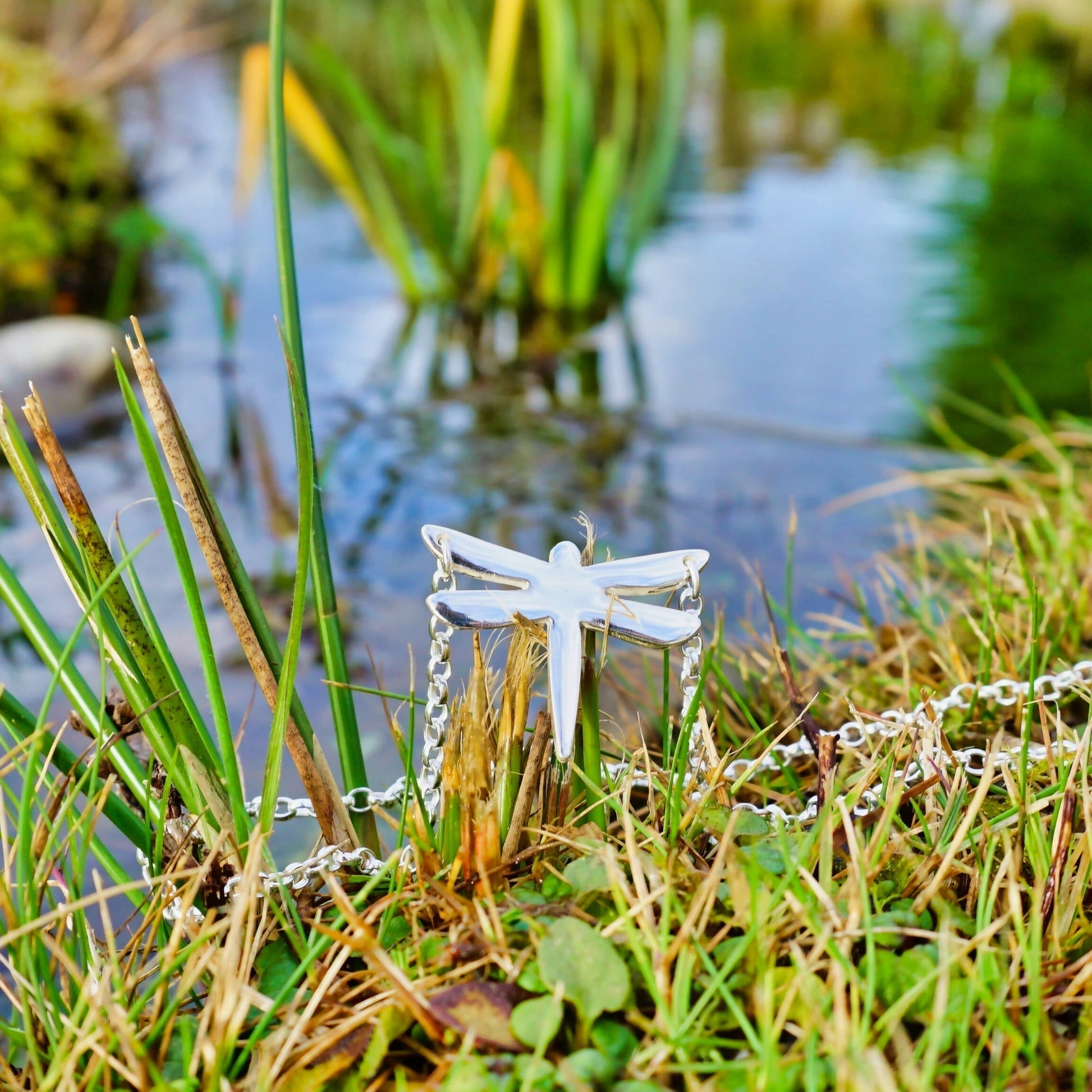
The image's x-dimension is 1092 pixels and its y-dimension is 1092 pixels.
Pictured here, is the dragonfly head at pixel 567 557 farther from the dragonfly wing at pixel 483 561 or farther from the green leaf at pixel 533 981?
the green leaf at pixel 533 981

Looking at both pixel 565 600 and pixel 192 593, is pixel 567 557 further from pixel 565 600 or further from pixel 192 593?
pixel 192 593

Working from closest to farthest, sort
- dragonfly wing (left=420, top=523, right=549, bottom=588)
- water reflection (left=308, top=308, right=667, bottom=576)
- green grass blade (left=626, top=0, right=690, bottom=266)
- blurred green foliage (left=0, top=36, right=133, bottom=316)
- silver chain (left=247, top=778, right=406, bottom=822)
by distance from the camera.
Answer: dragonfly wing (left=420, top=523, right=549, bottom=588), silver chain (left=247, top=778, right=406, bottom=822), water reflection (left=308, top=308, right=667, bottom=576), green grass blade (left=626, top=0, right=690, bottom=266), blurred green foliage (left=0, top=36, right=133, bottom=316)

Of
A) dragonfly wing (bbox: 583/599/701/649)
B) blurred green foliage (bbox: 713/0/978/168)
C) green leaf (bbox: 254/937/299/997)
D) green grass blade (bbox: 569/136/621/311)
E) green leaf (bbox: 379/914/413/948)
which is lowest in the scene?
green leaf (bbox: 254/937/299/997)

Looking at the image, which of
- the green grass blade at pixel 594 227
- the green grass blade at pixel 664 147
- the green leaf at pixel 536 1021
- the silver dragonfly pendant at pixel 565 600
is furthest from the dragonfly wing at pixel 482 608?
the green grass blade at pixel 664 147

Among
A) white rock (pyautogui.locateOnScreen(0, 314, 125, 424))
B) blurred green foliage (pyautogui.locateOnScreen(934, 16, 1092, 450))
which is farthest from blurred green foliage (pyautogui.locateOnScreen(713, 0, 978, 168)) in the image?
white rock (pyautogui.locateOnScreen(0, 314, 125, 424))

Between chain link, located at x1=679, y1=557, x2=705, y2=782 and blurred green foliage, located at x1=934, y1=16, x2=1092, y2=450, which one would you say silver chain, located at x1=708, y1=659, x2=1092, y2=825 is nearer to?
chain link, located at x1=679, y1=557, x2=705, y2=782

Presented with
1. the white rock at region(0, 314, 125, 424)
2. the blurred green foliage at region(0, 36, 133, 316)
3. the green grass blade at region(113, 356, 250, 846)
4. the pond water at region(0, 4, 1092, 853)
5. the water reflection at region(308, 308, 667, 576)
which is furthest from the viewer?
the blurred green foliage at region(0, 36, 133, 316)

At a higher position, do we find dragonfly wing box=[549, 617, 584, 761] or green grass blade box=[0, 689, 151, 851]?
dragonfly wing box=[549, 617, 584, 761]

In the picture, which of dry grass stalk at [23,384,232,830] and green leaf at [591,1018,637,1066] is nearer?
green leaf at [591,1018,637,1066]
